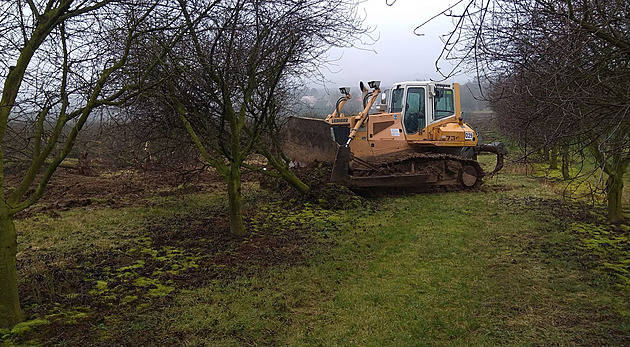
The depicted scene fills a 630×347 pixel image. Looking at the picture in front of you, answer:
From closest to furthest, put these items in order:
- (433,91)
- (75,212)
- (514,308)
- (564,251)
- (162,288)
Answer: (514,308) → (162,288) → (564,251) → (75,212) → (433,91)

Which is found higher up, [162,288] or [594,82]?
[594,82]

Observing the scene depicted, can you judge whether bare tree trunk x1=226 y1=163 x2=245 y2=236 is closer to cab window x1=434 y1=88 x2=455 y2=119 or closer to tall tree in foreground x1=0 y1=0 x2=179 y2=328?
tall tree in foreground x1=0 y1=0 x2=179 y2=328

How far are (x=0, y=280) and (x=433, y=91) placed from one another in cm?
1027

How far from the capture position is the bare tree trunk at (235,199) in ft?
22.1

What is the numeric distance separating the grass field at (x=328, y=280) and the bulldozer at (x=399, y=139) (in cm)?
219

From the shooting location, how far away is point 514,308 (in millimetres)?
4367

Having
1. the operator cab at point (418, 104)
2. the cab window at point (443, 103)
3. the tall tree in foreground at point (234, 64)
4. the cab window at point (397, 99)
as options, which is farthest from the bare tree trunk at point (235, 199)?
the cab window at point (443, 103)

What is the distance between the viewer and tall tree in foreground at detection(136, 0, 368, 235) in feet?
17.9

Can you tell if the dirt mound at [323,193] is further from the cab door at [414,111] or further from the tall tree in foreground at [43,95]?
the tall tree in foreground at [43,95]

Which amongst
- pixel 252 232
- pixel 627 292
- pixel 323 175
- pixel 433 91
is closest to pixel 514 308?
pixel 627 292

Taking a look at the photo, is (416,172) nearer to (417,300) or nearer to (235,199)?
(235,199)

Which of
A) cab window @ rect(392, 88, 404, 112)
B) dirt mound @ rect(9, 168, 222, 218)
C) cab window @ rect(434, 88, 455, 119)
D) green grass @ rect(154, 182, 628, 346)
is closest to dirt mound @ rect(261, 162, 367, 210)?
dirt mound @ rect(9, 168, 222, 218)

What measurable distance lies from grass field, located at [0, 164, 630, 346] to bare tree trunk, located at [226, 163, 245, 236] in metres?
0.23

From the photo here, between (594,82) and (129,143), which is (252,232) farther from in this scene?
(594,82)
